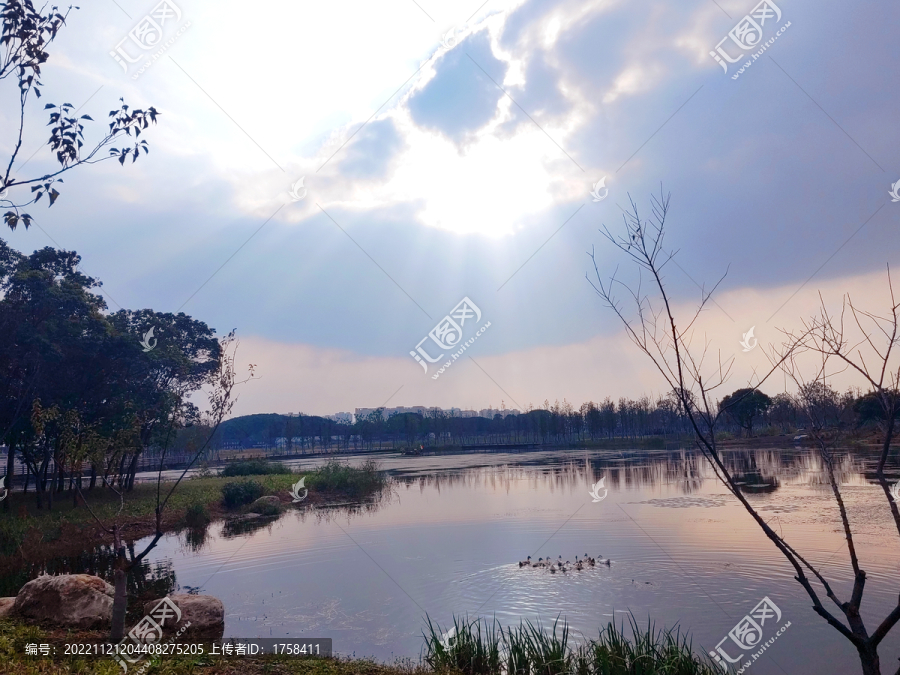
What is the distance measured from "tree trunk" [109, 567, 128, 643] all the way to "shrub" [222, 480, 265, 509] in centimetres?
1785

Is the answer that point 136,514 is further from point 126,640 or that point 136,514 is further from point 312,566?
point 126,640

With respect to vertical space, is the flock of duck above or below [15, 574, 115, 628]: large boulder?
below

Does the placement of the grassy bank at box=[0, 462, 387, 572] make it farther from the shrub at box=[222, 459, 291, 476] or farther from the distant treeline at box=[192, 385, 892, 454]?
the distant treeline at box=[192, 385, 892, 454]

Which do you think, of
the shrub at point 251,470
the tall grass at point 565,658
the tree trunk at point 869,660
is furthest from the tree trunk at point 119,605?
the shrub at point 251,470

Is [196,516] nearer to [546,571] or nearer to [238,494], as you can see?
[238,494]

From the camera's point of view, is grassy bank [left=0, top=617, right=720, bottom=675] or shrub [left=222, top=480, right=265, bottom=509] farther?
shrub [left=222, top=480, right=265, bottom=509]

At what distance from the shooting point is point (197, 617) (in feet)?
28.5

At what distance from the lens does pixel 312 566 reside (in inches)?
519

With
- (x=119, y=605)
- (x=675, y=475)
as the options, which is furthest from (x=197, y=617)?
(x=675, y=475)

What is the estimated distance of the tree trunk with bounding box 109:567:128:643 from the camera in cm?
655

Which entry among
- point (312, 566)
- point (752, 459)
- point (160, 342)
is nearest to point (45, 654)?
point (312, 566)

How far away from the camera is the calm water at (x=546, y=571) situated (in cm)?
860

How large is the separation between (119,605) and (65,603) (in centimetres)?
239

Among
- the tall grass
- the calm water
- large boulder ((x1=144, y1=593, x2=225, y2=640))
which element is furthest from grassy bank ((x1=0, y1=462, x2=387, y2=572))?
the tall grass
